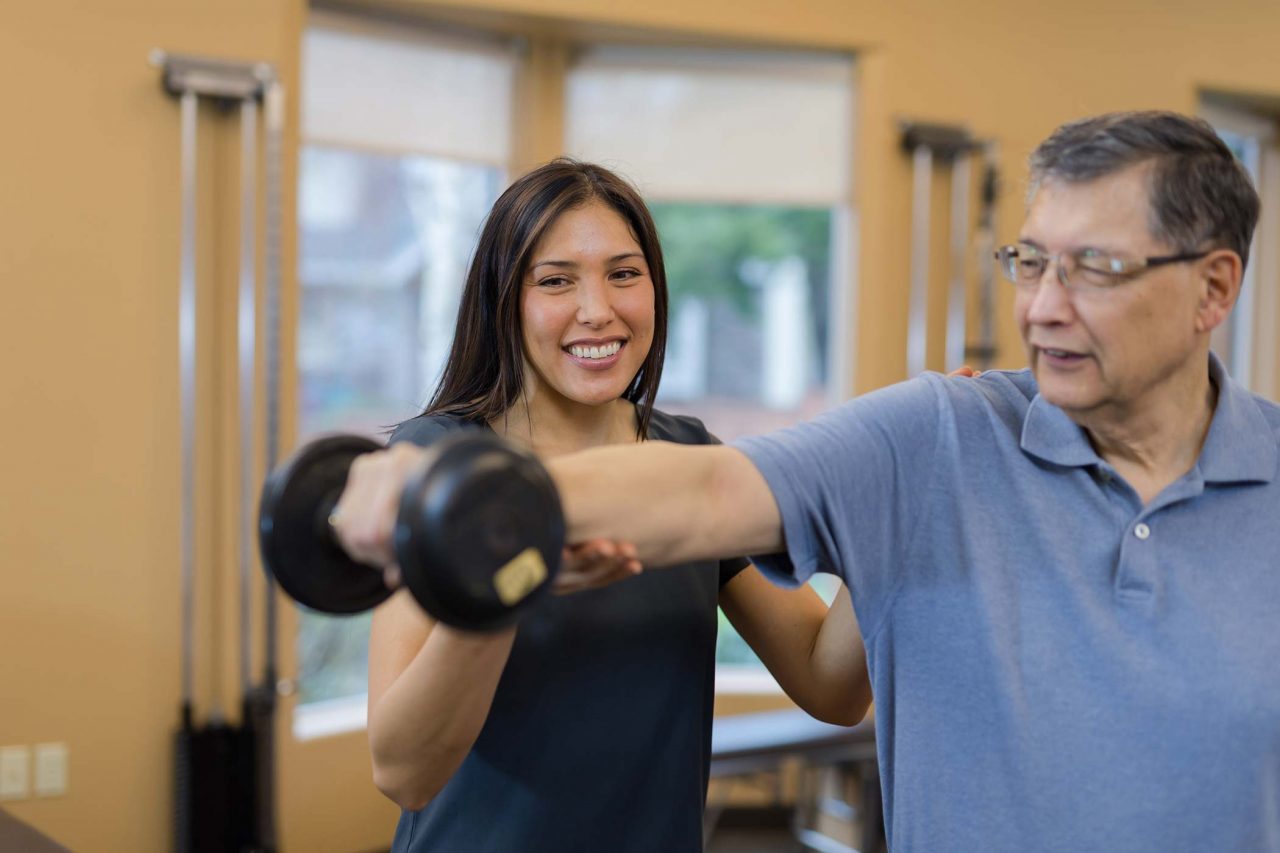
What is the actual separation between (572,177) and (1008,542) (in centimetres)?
69

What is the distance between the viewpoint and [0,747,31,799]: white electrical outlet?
9.91ft

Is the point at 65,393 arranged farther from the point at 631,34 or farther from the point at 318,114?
the point at 631,34

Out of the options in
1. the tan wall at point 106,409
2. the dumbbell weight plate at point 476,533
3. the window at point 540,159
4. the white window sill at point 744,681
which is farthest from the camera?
the white window sill at point 744,681

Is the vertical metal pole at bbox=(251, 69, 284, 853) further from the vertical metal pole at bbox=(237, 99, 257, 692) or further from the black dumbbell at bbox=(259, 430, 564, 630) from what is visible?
the black dumbbell at bbox=(259, 430, 564, 630)

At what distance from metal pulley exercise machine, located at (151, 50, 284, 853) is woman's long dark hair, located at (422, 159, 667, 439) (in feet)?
5.92

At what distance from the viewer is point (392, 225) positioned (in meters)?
3.85

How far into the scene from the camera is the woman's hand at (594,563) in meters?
1.02

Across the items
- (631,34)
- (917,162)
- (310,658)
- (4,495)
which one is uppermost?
(631,34)

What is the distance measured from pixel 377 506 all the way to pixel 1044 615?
0.59 meters

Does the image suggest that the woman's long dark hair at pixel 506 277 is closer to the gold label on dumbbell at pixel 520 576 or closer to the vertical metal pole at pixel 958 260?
the gold label on dumbbell at pixel 520 576

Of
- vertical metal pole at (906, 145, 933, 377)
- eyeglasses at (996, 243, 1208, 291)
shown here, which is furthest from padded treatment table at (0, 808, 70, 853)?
vertical metal pole at (906, 145, 933, 377)

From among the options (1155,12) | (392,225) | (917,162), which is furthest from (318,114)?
(1155,12)

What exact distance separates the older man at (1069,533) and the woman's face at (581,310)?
16.3 inches

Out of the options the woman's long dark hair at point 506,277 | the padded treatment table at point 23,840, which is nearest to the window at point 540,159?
the padded treatment table at point 23,840
